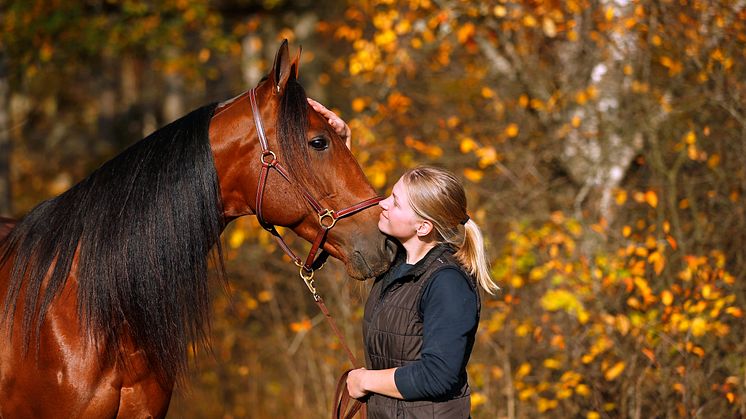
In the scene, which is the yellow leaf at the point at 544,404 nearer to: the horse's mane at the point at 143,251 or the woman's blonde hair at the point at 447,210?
the woman's blonde hair at the point at 447,210

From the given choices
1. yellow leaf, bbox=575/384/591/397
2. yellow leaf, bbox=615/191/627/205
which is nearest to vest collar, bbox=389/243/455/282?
Answer: yellow leaf, bbox=575/384/591/397

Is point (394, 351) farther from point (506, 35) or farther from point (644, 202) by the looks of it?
point (506, 35)

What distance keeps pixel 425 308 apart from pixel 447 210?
1.07 feet

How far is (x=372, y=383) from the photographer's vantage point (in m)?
2.32

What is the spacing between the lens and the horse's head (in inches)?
103

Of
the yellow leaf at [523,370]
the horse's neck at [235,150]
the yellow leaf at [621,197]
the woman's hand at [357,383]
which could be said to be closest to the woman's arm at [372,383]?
the woman's hand at [357,383]

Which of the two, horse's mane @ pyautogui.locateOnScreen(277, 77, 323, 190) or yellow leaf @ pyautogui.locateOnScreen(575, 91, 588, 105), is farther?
yellow leaf @ pyautogui.locateOnScreen(575, 91, 588, 105)

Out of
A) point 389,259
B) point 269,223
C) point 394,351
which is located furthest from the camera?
point 269,223

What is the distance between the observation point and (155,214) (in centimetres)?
259

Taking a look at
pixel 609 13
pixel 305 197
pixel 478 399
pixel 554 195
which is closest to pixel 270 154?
pixel 305 197

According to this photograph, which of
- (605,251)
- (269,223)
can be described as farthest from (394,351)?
(605,251)

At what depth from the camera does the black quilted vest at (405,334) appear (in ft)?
7.55

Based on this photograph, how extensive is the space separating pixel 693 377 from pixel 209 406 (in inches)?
168

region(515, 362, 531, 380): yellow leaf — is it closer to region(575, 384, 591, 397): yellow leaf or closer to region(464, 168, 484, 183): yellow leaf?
region(575, 384, 591, 397): yellow leaf
